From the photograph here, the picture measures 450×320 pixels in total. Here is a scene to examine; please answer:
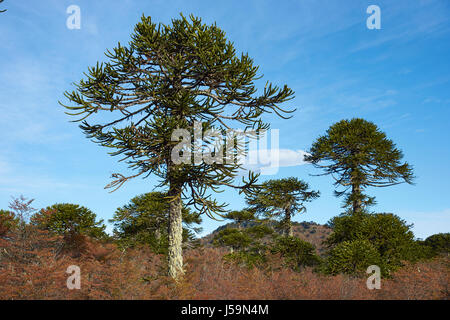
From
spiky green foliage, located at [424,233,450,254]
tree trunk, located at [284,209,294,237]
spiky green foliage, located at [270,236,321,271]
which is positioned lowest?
spiky green foliage, located at [424,233,450,254]

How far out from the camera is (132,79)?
37.6 feet

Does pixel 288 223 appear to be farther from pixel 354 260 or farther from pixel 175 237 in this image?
pixel 175 237

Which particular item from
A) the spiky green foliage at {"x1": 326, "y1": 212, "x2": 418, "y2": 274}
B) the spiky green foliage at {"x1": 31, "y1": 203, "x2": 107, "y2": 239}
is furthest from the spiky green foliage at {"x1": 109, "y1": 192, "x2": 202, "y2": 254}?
the spiky green foliage at {"x1": 326, "y1": 212, "x2": 418, "y2": 274}

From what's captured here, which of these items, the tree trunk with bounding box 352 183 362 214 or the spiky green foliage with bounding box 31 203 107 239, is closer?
the spiky green foliage with bounding box 31 203 107 239

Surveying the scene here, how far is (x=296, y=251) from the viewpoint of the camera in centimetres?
1652

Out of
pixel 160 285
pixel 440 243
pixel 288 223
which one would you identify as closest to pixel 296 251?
pixel 288 223

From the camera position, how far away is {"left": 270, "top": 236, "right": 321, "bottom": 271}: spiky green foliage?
53.6 feet

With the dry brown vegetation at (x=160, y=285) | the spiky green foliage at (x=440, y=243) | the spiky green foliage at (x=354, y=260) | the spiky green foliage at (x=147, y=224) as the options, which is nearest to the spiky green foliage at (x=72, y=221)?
the spiky green foliage at (x=147, y=224)

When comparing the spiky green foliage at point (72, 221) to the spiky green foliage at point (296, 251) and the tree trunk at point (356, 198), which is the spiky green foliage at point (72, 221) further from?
the tree trunk at point (356, 198)

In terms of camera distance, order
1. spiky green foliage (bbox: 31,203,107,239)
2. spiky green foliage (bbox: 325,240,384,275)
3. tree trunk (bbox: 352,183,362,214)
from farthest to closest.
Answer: tree trunk (bbox: 352,183,362,214) < spiky green foliage (bbox: 31,203,107,239) < spiky green foliage (bbox: 325,240,384,275)

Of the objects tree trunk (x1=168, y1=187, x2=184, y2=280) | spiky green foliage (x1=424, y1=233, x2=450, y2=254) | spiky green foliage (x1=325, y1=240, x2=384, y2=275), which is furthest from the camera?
spiky green foliage (x1=424, y1=233, x2=450, y2=254)

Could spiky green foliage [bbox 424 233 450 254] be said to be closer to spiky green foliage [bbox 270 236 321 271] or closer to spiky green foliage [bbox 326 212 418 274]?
spiky green foliage [bbox 326 212 418 274]
